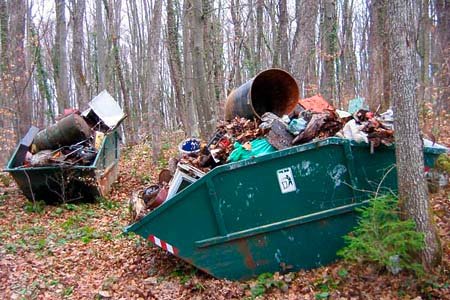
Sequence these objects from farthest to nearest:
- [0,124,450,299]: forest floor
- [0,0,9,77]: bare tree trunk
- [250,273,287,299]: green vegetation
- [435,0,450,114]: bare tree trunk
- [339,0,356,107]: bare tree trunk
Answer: [339,0,356,107]: bare tree trunk
[0,0,9,77]: bare tree trunk
[435,0,450,114]: bare tree trunk
[250,273,287,299]: green vegetation
[0,124,450,299]: forest floor

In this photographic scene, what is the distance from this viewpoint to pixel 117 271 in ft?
18.7

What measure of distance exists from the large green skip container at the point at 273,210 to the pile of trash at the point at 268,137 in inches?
9.4

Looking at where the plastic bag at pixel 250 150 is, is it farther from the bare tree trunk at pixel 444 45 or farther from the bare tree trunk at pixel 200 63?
the bare tree trunk at pixel 444 45

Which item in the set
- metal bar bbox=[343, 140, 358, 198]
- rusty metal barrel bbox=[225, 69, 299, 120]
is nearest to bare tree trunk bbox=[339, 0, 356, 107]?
rusty metal barrel bbox=[225, 69, 299, 120]

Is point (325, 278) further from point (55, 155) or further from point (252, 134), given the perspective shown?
point (55, 155)

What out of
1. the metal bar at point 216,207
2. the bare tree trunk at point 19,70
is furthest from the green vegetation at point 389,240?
the bare tree trunk at point 19,70

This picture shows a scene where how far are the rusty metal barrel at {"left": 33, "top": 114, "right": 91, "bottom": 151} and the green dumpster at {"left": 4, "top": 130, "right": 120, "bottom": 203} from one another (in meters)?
0.54

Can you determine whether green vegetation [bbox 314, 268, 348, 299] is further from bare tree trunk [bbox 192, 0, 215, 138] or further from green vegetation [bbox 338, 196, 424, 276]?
bare tree trunk [bbox 192, 0, 215, 138]

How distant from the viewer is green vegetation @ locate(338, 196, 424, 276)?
3938 mm

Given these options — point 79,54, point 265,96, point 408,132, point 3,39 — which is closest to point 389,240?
point 408,132

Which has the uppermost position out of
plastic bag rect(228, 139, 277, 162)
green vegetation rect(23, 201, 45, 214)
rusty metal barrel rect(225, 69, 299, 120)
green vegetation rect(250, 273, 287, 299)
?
rusty metal barrel rect(225, 69, 299, 120)

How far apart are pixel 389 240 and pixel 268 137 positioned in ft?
6.28

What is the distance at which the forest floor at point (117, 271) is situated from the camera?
14.0 ft

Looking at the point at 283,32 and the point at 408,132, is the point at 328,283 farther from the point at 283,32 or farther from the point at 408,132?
the point at 283,32
